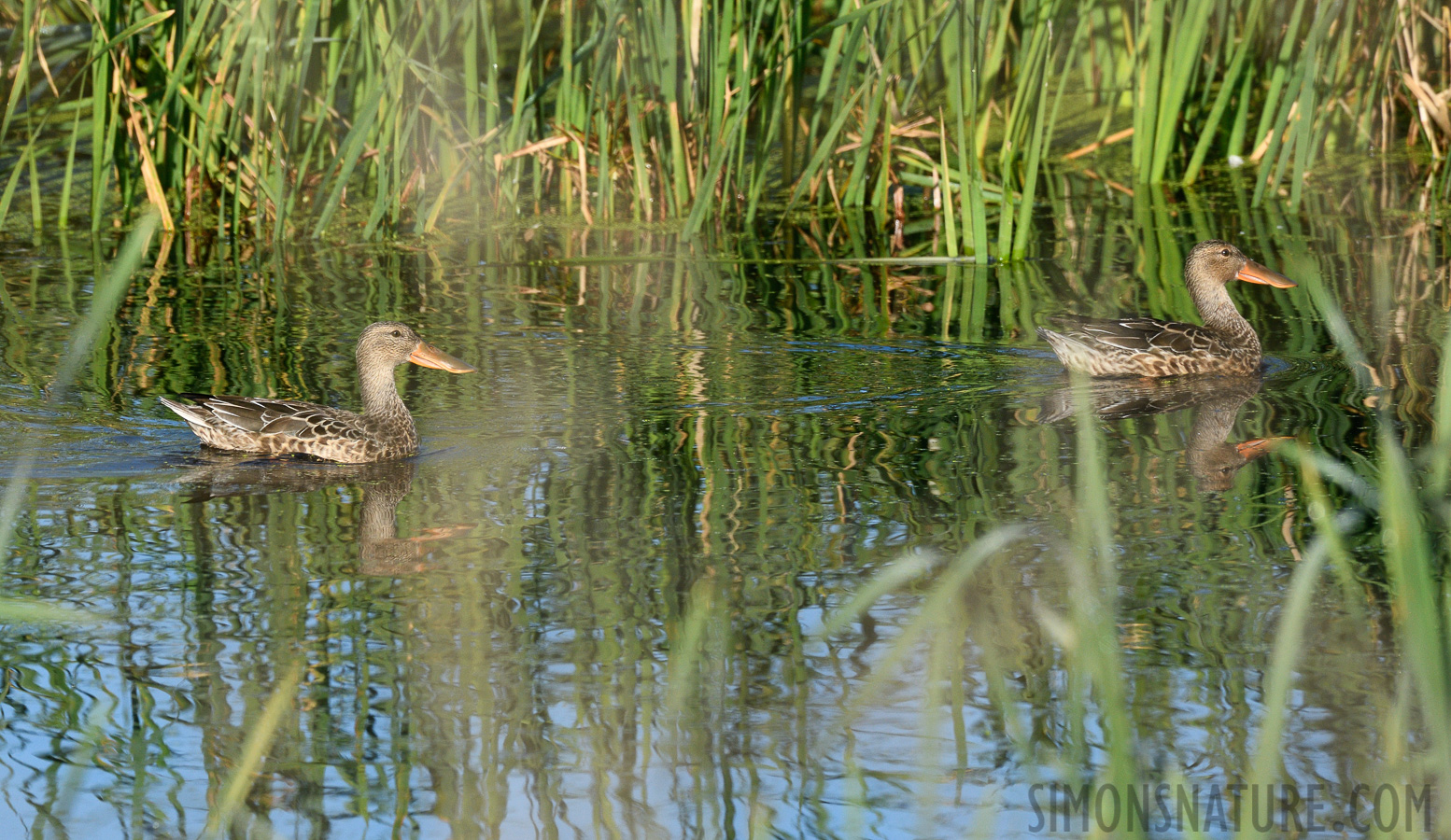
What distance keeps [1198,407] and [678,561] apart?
3008 millimetres

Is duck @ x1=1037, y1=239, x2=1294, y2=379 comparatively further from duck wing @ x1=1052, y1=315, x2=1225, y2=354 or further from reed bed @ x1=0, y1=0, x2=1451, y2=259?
reed bed @ x1=0, y1=0, x2=1451, y2=259

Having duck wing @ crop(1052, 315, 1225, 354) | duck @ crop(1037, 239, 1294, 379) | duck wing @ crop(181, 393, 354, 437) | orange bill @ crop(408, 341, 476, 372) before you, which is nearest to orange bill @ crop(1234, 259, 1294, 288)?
duck @ crop(1037, 239, 1294, 379)

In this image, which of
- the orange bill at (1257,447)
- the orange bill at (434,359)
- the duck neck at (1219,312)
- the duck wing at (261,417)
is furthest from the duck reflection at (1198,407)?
the duck wing at (261,417)

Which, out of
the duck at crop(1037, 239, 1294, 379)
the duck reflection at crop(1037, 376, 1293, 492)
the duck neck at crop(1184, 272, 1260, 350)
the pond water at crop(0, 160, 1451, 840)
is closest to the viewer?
the pond water at crop(0, 160, 1451, 840)

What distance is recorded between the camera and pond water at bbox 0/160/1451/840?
12.0 ft

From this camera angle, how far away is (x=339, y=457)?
21.2 ft

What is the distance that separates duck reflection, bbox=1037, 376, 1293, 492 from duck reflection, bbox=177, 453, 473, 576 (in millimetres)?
2354

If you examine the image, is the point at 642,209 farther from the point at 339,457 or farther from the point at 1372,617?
the point at 1372,617

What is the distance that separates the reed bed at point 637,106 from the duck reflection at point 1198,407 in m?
1.90

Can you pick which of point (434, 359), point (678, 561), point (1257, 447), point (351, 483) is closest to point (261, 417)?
point (351, 483)

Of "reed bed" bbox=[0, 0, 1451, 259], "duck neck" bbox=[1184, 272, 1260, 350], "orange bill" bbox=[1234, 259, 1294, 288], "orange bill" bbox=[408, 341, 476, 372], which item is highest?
"reed bed" bbox=[0, 0, 1451, 259]

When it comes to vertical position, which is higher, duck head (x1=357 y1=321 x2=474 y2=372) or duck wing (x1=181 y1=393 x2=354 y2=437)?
duck head (x1=357 y1=321 x2=474 y2=372)

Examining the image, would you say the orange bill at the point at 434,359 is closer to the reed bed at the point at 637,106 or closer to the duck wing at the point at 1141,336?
the reed bed at the point at 637,106

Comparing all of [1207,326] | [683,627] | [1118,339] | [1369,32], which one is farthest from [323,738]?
[1369,32]
